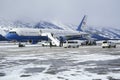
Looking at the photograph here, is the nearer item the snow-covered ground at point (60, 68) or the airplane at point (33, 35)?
the snow-covered ground at point (60, 68)

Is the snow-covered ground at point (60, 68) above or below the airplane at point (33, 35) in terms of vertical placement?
below

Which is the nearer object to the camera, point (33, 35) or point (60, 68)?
point (60, 68)

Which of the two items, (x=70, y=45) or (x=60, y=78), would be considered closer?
(x=60, y=78)

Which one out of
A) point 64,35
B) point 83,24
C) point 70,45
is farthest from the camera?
point 83,24

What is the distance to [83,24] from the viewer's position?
106m

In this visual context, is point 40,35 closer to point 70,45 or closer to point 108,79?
point 70,45

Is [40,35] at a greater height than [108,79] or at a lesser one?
greater

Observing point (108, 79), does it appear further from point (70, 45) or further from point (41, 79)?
point (70, 45)

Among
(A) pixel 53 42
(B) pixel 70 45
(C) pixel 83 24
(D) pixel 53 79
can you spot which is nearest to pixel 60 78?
(D) pixel 53 79

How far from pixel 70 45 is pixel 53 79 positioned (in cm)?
4457

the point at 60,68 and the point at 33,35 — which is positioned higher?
the point at 33,35

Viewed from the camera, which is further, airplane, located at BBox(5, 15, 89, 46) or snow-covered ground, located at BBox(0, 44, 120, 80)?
airplane, located at BBox(5, 15, 89, 46)

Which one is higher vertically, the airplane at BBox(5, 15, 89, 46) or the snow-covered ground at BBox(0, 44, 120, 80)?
the airplane at BBox(5, 15, 89, 46)

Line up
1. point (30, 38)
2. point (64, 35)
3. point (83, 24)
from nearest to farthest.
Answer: point (30, 38), point (64, 35), point (83, 24)
